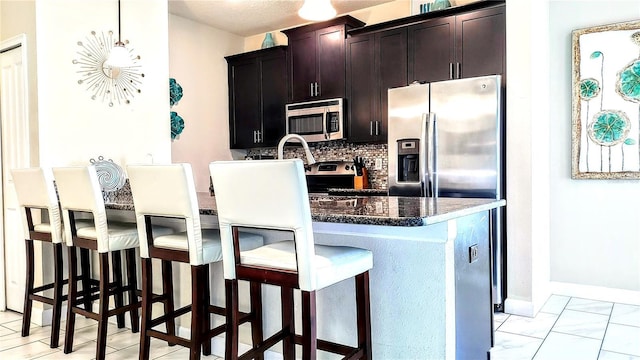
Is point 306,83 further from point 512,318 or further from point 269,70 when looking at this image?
point 512,318

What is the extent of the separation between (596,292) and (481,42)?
7.29ft

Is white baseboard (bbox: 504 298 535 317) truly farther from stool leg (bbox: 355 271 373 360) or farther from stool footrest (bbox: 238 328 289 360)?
stool footrest (bbox: 238 328 289 360)

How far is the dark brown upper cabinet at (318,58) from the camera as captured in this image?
470 centimetres

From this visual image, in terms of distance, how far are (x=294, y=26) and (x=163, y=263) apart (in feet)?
12.0

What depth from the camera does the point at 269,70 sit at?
209 inches

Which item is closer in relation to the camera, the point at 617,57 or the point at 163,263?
the point at 163,263

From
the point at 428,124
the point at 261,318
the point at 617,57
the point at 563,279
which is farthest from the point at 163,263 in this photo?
the point at 617,57

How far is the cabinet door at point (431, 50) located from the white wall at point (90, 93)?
86.5 inches

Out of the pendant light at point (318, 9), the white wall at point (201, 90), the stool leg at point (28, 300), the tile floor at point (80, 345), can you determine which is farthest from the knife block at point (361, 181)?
the stool leg at point (28, 300)

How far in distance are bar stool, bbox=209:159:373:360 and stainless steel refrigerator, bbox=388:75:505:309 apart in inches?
69.9

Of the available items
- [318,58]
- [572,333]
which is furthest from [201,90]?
[572,333]

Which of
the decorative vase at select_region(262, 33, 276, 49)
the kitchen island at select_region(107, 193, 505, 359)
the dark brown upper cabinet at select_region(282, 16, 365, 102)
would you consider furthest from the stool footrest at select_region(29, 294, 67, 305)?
the decorative vase at select_region(262, 33, 276, 49)

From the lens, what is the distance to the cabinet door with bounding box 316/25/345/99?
4.70m

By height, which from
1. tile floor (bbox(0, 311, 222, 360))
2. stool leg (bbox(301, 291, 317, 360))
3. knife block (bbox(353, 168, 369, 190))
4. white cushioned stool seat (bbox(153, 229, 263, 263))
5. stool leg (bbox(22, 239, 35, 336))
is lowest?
tile floor (bbox(0, 311, 222, 360))
